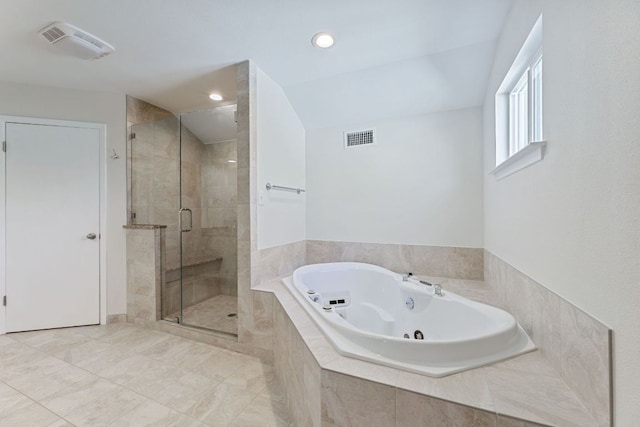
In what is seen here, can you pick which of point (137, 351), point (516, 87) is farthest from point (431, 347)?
point (137, 351)

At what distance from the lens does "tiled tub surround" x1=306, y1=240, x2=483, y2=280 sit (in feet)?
7.42

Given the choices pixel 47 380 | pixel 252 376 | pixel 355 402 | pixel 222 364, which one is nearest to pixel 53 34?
pixel 47 380

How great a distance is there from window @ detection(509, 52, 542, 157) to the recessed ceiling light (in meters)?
1.20

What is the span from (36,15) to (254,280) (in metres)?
2.14

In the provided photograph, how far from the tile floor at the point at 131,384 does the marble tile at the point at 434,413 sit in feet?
2.64

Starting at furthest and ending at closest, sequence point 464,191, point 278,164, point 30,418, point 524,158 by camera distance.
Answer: point 278,164, point 464,191, point 30,418, point 524,158

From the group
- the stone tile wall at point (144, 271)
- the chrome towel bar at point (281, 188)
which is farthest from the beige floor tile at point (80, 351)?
the chrome towel bar at point (281, 188)

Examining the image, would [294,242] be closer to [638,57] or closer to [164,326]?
[164,326]

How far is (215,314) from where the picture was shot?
2.61 meters

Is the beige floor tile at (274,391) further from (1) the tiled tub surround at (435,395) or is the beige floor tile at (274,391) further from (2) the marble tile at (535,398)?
(2) the marble tile at (535,398)

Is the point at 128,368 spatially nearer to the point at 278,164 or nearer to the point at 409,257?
the point at 278,164

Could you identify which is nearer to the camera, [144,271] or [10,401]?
[10,401]

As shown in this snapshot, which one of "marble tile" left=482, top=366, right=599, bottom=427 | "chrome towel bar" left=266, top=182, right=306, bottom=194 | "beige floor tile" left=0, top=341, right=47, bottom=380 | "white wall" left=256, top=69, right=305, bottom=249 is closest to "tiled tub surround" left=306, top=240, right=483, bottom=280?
"white wall" left=256, top=69, right=305, bottom=249

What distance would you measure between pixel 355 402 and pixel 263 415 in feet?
2.54
